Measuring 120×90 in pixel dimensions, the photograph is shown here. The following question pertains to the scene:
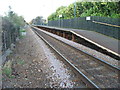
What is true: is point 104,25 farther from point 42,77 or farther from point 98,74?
point 42,77

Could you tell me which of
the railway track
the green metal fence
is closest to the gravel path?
the railway track

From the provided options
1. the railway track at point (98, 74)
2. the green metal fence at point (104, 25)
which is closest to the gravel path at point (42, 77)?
the railway track at point (98, 74)

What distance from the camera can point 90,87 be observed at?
464cm

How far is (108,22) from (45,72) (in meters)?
10.8

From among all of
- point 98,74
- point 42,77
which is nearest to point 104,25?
point 98,74

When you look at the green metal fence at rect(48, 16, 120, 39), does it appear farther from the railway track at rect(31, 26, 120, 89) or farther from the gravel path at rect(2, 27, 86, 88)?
the gravel path at rect(2, 27, 86, 88)

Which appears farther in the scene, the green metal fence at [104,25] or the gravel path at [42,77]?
the green metal fence at [104,25]

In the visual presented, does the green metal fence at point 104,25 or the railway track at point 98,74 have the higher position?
the green metal fence at point 104,25

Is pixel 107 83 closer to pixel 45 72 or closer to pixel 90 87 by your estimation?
pixel 90 87

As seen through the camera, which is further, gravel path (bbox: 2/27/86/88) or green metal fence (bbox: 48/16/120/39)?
green metal fence (bbox: 48/16/120/39)

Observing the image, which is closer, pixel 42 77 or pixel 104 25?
pixel 42 77

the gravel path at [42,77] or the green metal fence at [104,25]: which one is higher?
the green metal fence at [104,25]

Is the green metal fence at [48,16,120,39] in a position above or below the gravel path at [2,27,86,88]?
above

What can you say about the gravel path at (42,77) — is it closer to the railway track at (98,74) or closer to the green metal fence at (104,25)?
the railway track at (98,74)
